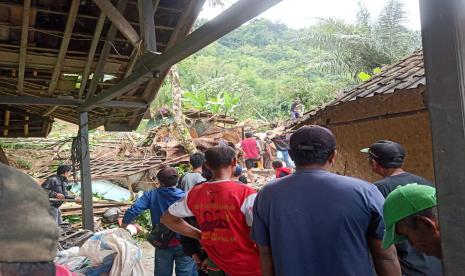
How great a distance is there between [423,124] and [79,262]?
4.26 metres

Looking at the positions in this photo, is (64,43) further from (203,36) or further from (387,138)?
(387,138)

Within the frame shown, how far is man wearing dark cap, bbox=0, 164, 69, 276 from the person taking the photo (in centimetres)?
85

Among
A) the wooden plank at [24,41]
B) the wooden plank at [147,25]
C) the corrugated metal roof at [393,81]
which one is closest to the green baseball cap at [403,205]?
the wooden plank at [147,25]

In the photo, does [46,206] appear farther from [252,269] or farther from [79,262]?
[79,262]

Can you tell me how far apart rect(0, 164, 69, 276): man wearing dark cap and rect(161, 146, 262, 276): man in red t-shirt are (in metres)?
1.71

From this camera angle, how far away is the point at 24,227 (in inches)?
34.3

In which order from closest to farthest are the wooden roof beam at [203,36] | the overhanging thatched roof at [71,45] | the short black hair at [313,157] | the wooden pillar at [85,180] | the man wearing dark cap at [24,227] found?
the man wearing dark cap at [24,227]
the short black hair at [313,157]
the wooden roof beam at [203,36]
the overhanging thatched roof at [71,45]
the wooden pillar at [85,180]

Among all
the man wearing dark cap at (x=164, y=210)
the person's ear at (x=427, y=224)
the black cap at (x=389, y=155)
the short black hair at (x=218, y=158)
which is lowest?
the man wearing dark cap at (x=164, y=210)

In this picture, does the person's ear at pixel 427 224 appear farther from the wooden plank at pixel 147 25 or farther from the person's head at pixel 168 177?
the person's head at pixel 168 177

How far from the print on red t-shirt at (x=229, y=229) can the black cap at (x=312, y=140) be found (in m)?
0.66

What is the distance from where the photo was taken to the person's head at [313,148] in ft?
6.84

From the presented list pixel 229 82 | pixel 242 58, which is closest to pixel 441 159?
pixel 229 82

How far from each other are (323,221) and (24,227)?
1383 mm

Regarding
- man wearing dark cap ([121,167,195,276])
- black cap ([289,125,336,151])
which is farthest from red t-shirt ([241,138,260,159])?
black cap ([289,125,336,151])
